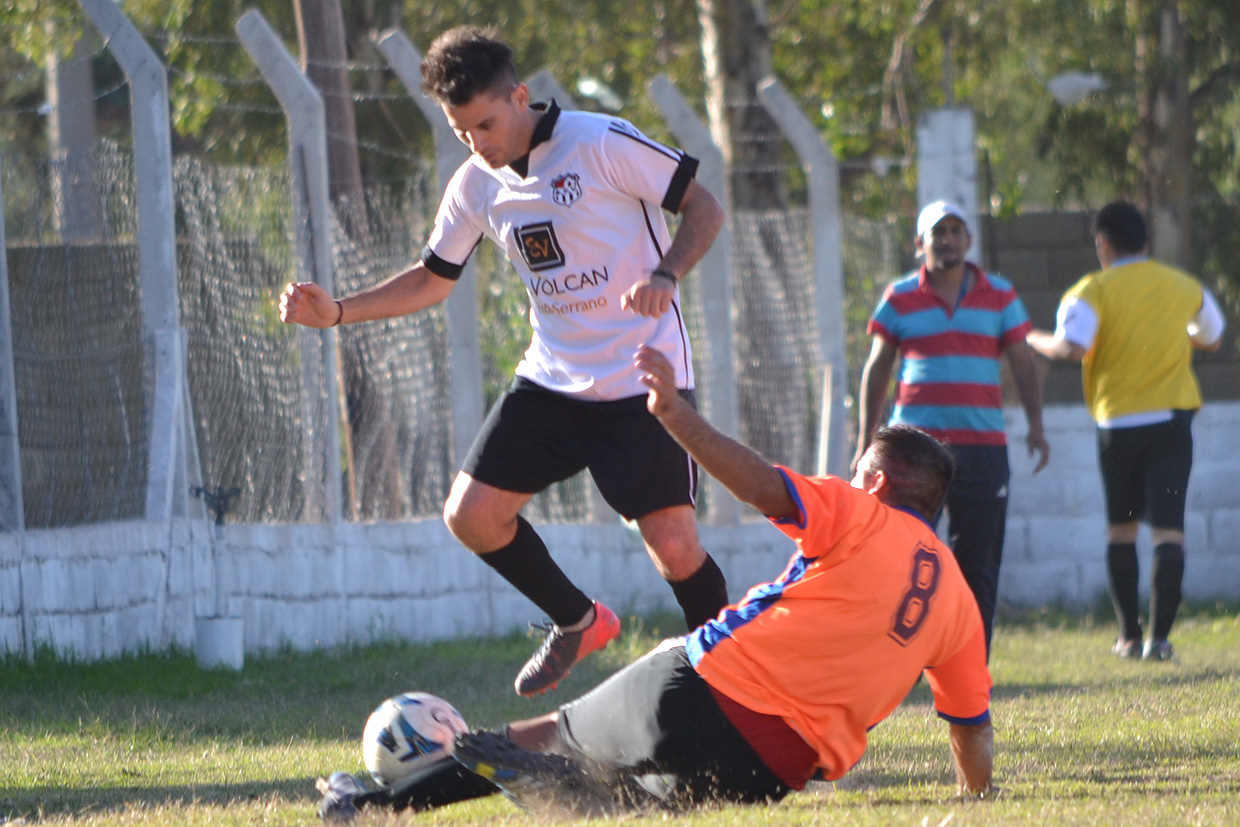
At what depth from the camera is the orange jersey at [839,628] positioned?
383 cm

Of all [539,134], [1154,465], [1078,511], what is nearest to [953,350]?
[1154,465]

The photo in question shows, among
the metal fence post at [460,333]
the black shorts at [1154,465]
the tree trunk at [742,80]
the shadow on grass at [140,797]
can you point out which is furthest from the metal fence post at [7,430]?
the tree trunk at [742,80]

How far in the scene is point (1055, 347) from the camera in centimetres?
755

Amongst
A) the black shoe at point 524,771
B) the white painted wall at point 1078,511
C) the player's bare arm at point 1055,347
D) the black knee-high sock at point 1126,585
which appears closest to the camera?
the black shoe at point 524,771

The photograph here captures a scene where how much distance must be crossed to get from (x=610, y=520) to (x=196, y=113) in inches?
285

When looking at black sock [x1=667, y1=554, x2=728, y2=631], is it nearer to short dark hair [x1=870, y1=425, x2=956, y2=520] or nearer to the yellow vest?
short dark hair [x1=870, y1=425, x2=956, y2=520]

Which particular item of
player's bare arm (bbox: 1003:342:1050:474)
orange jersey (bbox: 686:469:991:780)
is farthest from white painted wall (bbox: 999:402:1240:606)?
orange jersey (bbox: 686:469:991:780)

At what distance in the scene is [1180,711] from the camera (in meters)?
5.80

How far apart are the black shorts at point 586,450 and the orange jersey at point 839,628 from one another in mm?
916

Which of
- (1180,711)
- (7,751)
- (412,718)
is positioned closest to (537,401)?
(412,718)

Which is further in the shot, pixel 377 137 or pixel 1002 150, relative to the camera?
pixel 1002 150

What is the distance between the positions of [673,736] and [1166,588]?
476 cm

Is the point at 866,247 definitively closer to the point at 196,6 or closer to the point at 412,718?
the point at 412,718

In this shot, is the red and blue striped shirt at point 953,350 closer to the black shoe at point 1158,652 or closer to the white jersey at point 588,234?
the black shoe at point 1158,652
